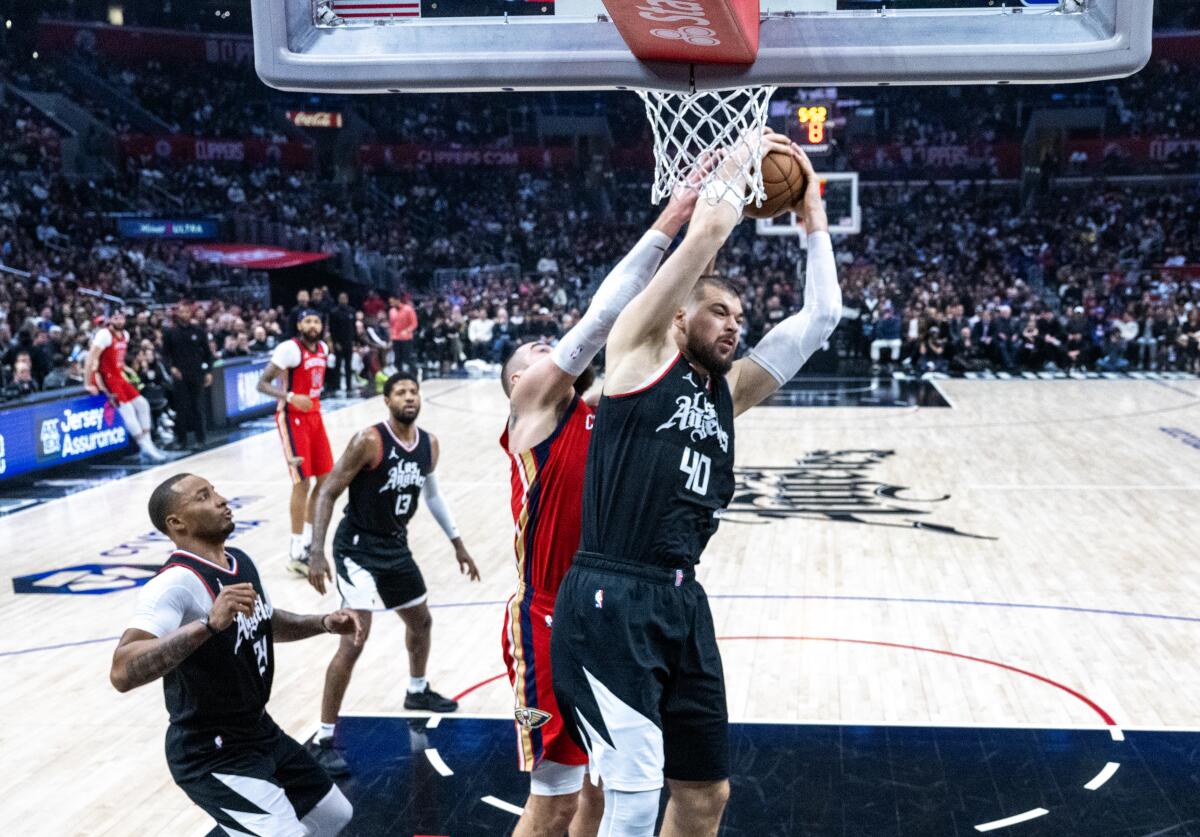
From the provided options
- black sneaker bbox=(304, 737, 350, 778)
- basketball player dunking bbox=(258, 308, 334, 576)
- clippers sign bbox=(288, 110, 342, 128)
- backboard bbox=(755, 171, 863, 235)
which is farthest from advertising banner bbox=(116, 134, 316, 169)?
black sneaker bbox=(304, 737, 350, 778)

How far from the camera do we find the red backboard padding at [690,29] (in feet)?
10.7

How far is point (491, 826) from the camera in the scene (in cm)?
478

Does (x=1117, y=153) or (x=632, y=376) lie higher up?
(x=1117, y=153)

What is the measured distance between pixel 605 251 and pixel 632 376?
1135 inches

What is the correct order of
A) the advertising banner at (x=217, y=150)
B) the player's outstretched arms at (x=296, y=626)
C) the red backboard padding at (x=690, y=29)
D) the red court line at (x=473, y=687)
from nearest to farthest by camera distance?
the red backboard padding at (x=690, y=29) → the player's outstretched arms at (x=296, y=626) → the red court line at (x=473, y=687) → the advertising banner at (x=217, y=150)

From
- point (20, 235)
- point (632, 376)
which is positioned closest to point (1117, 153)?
point (20, 235)

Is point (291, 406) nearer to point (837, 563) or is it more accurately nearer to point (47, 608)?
point (47, 608)

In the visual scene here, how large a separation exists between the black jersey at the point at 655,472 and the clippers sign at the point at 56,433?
10.0 metres

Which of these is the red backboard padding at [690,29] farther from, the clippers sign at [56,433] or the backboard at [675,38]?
the clippers sign at [56,433]

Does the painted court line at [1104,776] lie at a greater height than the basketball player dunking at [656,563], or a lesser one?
lesser

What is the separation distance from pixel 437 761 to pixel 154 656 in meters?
2.25

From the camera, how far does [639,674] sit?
3033 millimetres

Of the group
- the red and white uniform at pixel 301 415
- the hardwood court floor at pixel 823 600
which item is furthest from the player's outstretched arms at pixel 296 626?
the red and white uniform at pixel 301 415

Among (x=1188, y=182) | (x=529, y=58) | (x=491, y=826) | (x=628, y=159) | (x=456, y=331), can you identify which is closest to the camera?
(x=529, y=58)
